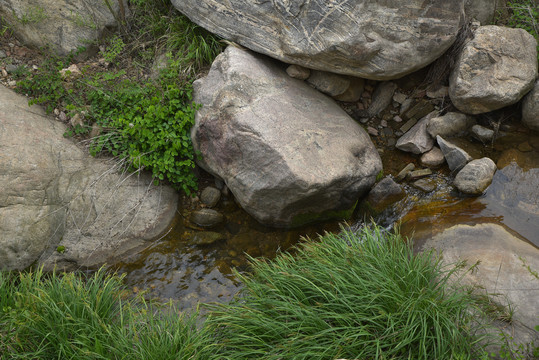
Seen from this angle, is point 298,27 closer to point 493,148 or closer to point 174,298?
point 493,148

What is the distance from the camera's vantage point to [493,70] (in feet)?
17.7

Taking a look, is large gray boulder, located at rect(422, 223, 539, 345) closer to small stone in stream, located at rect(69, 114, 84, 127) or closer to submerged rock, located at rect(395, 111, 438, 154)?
submerged rock, located at rect(395, 111, 438, 154)

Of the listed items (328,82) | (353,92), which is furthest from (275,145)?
(353,92)

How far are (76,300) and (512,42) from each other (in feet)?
19.0

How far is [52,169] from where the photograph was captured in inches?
201

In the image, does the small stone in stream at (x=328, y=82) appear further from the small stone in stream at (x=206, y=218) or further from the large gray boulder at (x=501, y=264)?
the large gray boulder at (x=501, y=264)

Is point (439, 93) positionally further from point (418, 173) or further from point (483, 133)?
point (418, 173)

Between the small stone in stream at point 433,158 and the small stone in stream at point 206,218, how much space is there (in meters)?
2.74

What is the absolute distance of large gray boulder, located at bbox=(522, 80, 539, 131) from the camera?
5422 millimetres

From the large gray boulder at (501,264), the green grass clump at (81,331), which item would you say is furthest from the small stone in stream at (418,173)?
the green grass clump at (81,331)

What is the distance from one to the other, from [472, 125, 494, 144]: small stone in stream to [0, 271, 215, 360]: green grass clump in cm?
428

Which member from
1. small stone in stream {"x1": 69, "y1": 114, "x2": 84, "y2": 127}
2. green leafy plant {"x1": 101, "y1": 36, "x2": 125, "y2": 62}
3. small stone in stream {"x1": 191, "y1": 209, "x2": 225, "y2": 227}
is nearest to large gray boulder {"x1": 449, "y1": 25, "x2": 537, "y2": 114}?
small stone in stream {"x1": 191, "y1": 209, "x2": 225, "y2": 227}

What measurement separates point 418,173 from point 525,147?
1407 mm

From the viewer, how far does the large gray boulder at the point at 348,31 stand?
4863 mm
